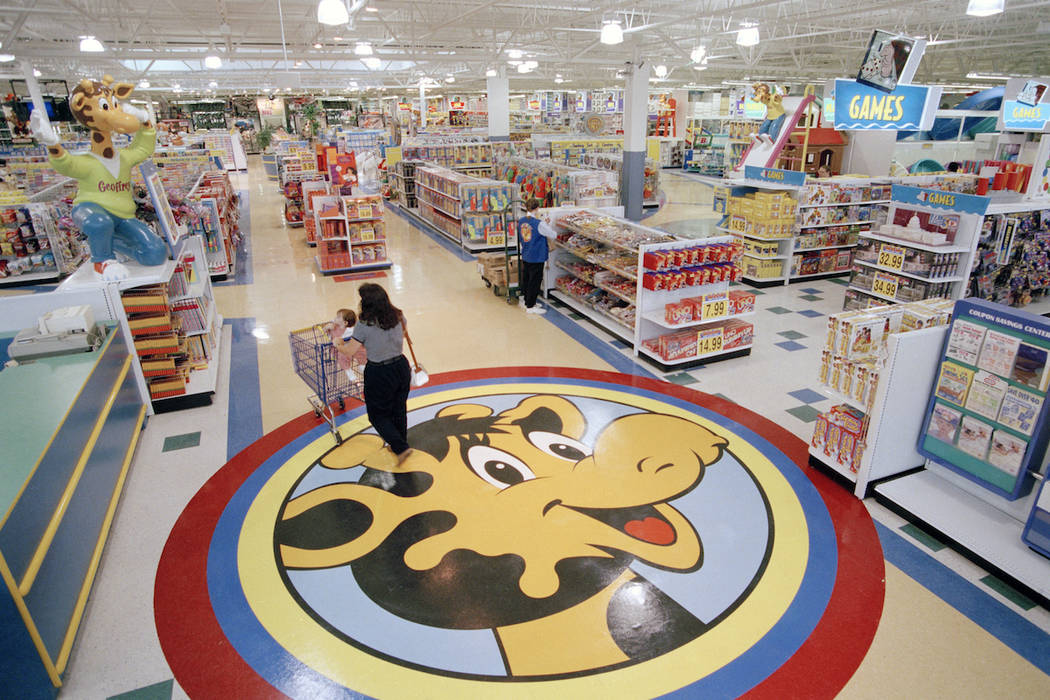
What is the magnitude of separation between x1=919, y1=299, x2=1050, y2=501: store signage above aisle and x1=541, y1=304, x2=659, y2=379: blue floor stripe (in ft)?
9.23

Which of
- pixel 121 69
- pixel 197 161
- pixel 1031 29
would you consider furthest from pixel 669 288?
pixel 121 69

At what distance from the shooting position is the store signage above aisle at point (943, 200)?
678 centimetres

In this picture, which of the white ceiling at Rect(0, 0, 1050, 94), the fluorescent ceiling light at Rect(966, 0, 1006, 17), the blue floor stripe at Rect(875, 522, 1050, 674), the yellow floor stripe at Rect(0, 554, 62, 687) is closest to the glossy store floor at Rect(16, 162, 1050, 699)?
the blue floor stripe at Rect(875, 522, 1050, 674)

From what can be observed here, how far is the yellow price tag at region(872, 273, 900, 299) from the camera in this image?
741 cm

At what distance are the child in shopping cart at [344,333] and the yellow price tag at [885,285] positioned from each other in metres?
6.31

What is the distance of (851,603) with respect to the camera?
3.51m

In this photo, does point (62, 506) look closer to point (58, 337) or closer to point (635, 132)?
point (58, 337)

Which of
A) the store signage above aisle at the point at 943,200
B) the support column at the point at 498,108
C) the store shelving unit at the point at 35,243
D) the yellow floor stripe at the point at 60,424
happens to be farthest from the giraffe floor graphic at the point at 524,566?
the support column at the point at 498,108

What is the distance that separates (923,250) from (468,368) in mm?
5492

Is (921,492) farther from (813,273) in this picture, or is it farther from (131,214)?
(131,214)

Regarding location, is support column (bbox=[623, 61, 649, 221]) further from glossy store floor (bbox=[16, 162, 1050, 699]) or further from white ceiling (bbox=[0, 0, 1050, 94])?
glossy store floor (bbox=[16, 162, 1050, 699])

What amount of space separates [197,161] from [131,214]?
42.4ft

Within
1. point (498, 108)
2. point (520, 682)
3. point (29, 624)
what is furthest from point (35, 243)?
point (498, 108)

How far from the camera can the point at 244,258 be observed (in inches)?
499
